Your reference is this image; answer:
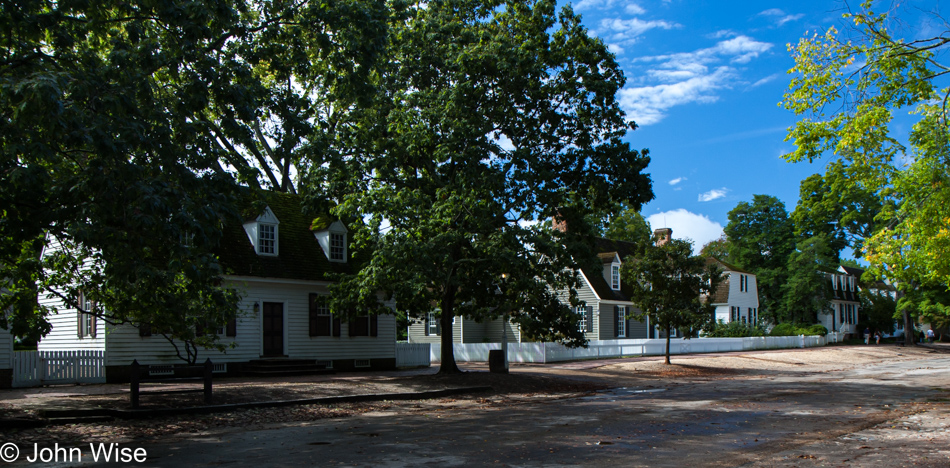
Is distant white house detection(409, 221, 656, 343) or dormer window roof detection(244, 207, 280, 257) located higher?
dormer window roof detection(244, 207, 280, 257)

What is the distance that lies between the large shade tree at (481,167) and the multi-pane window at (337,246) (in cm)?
582

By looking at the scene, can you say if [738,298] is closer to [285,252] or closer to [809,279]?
[809,279]

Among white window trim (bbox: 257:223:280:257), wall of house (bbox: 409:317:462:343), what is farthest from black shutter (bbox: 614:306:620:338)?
white window trim (bbox: 257:223:280:257)

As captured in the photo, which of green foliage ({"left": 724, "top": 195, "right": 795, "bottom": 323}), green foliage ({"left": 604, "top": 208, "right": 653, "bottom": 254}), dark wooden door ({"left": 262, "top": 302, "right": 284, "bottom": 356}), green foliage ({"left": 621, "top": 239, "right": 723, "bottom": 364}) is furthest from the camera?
green foliage ({"left": 724, "top": 195, "right": 795, "bottom": 323})

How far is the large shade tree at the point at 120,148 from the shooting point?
9864 mm

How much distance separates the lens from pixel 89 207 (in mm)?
10406

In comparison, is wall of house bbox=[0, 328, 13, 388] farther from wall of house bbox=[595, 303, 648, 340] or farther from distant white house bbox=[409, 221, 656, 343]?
wall of house bbox=[595, 303, 648, 340]

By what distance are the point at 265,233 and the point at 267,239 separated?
0.77 feet

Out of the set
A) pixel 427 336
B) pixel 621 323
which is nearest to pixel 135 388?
pixel 427 336

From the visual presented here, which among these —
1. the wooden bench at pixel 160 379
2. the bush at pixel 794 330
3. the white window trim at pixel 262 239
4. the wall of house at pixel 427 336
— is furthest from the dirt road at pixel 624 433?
the bush at pixel 794 330

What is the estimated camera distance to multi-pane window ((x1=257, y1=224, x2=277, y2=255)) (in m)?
25.5

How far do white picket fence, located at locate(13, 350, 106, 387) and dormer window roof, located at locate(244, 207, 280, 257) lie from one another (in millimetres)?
6401

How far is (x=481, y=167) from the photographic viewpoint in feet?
67.6

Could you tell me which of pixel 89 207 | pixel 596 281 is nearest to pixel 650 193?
pixel 89 207
